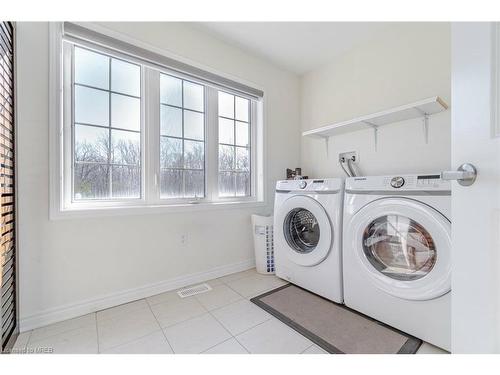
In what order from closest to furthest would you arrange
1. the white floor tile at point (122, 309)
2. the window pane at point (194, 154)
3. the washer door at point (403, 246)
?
the washer door at point (403, 246) < the white floor tile at point (122, 309) < the window pane at point (194, 154)

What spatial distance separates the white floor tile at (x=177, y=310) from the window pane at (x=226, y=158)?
126 centimetres

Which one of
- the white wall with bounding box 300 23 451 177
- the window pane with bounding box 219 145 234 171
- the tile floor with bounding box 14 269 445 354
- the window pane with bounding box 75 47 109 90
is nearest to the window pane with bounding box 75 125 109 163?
the window pane with bounding box 75 47 109 90

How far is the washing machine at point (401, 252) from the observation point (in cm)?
114

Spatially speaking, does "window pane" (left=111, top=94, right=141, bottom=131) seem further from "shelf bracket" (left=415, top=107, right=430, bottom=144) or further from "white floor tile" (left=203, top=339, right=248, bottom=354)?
"shelf bracket" (left=415, top=107, right=430, bottom=144)

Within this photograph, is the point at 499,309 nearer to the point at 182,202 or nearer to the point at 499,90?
the point at 499,90

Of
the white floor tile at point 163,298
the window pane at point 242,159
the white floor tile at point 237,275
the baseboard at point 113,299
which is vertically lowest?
the white floor tile at point 163,298

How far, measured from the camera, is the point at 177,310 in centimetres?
157

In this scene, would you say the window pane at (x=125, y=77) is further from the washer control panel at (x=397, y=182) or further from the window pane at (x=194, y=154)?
the washer control panel at (x=397, y=182)

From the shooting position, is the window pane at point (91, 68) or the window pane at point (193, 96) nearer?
the window pane at point (91, 68)

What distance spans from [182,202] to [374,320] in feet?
5.57

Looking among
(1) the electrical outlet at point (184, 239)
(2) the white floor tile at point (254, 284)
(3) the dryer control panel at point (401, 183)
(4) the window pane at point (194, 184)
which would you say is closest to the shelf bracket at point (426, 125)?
(3) the dryer control panel at point (401, 183)

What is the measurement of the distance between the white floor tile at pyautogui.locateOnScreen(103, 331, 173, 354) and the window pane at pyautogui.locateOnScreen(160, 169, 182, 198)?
41.7 inches

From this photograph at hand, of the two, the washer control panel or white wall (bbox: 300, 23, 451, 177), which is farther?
white wall (bbox: 300, 23, 451, 177)

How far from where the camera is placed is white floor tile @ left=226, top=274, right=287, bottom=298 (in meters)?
1.84
